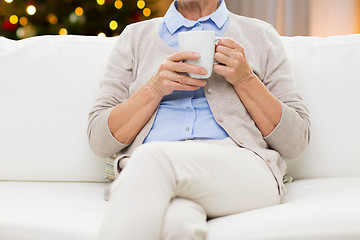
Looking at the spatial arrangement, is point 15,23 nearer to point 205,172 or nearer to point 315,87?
point 315,87

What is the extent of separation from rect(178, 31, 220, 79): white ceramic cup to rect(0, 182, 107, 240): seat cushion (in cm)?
41

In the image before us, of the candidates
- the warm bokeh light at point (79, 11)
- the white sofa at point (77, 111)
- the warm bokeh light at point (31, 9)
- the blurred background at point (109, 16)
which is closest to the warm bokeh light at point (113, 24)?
the blurred background at point (109, 16)

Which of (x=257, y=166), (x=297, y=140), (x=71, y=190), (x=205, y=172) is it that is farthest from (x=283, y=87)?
(x=71, y=190)

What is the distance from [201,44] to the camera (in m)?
1.04

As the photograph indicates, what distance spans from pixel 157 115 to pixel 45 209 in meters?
0.38

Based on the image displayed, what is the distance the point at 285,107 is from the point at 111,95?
18.7 inches

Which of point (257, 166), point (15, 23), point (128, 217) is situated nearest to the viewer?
point (128, 217)

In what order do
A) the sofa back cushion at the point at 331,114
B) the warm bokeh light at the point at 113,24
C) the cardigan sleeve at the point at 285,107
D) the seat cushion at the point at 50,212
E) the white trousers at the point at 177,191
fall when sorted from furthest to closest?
the warm bokeh light at the point at 113,24
the sofa back cushion at the point at 331,114
the cardigan sleeve at the point at 285,107
the seat cushion at the point at 50,212
the white trousers at the point at 177,191

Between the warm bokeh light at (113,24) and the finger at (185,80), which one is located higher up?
the finger at (185,80)

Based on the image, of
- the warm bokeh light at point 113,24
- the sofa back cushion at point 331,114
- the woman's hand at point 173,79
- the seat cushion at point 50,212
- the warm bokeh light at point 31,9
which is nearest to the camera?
the seat cushion at point 50,212

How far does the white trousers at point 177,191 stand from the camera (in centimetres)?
82

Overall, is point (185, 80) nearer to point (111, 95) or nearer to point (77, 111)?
point (111, 95)

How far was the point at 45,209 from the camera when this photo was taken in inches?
43.7

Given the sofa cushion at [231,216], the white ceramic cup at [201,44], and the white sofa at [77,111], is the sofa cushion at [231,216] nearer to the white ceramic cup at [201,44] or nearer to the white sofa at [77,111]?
the white sofa at [77,111]
